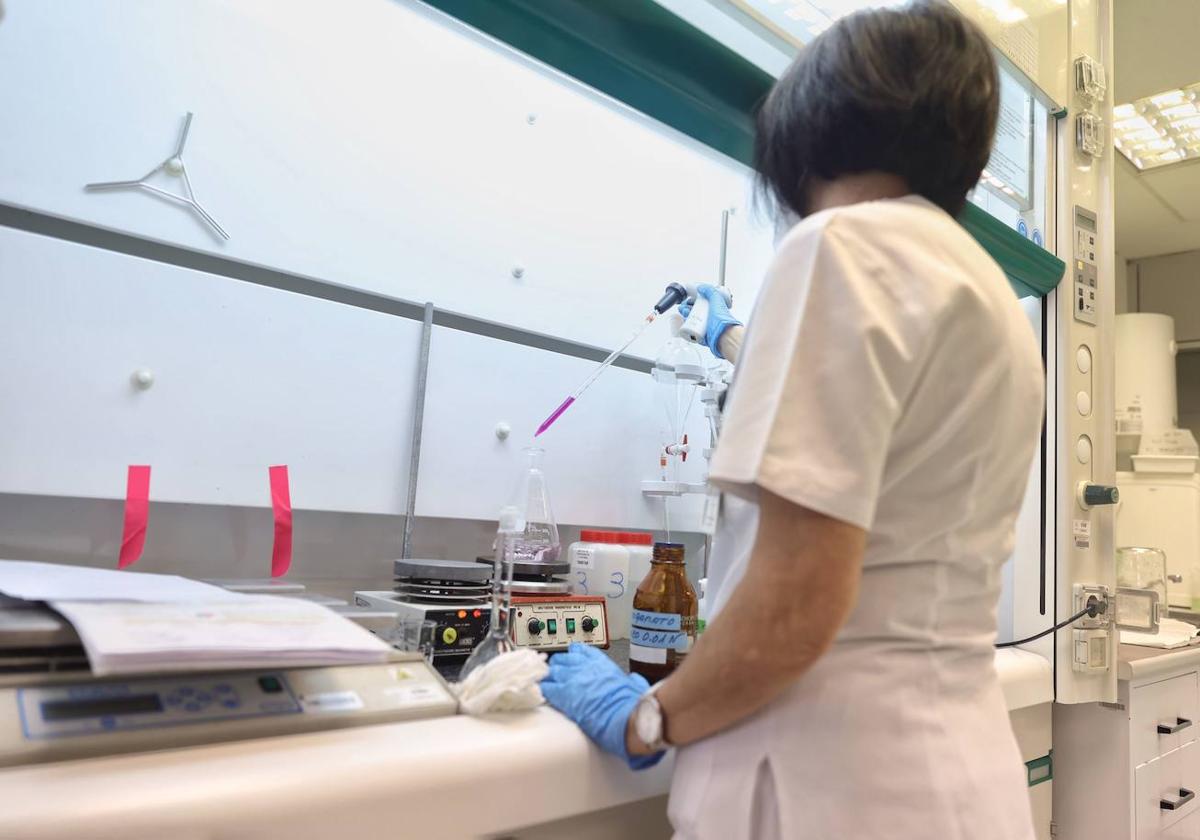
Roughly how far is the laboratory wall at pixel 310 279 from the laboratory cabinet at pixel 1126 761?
3.28ft

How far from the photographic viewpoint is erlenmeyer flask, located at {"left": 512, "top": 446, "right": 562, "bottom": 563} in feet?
4.94

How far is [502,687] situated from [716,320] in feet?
3.13

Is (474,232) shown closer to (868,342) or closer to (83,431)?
(83,431)

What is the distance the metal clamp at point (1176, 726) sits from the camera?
1.70 m

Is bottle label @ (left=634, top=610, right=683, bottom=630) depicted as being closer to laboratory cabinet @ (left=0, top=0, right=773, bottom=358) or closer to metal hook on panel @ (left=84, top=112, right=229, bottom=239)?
laboratory cabinet @ (left=0, top=0, right=773, bottom=358)

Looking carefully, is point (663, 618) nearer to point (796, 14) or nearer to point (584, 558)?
point (584, 558)

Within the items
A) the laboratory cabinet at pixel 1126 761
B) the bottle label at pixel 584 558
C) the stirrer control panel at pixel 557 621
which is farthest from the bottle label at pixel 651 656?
the laboratory cabinet at pixel 1126 761

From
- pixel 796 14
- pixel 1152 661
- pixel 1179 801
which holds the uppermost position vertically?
pixel 796 14

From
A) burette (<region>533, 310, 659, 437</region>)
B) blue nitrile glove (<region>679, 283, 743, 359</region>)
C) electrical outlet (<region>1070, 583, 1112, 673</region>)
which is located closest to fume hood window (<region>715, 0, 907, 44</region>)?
blue nitrile glove (<region>679, 283, 743, 359</region>)

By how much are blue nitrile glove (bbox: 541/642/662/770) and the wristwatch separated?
2 cm

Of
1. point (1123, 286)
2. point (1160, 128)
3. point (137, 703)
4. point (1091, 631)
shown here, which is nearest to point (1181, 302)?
point (1123, 286)

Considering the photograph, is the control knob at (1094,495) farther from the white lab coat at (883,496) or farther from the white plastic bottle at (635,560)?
the white lab coat at (883,496)

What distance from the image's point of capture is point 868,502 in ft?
1.95

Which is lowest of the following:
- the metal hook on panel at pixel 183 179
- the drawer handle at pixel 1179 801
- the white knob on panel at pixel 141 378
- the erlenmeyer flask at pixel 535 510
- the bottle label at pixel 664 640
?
the drawer handle at pixel 1179 801
